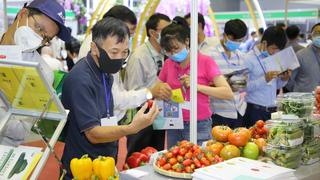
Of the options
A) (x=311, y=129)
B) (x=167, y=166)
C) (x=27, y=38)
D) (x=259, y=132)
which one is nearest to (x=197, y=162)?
(x=167, y=166)

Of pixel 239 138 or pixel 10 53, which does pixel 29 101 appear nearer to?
pixel 10 53

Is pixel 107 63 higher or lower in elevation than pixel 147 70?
higher

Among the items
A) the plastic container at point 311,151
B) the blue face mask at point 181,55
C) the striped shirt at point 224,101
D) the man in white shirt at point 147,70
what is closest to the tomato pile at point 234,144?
the plastic container at point 311,151

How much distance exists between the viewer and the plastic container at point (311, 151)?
219 centimetres

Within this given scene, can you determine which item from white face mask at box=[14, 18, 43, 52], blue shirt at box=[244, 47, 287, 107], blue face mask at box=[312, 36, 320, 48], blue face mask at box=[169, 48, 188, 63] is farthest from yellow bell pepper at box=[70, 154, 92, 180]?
blue face mask at box=[312, 36, 320, 48]

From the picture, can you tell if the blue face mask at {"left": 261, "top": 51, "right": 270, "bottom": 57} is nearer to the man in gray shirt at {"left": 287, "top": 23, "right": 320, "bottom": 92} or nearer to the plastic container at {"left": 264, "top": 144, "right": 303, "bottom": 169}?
the man in gray shirt at {"left": 287, "top": 23, "right": 320, "bottom": 92}

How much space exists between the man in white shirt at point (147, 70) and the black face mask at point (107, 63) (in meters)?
1.28

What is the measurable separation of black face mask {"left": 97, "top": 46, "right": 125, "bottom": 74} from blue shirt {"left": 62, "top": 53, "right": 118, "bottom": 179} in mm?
46

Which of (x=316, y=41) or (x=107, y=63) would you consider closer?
(x=107, y=63)

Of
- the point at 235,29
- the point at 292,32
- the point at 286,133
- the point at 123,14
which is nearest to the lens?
the point at 286,133

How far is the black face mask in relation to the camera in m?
2.26

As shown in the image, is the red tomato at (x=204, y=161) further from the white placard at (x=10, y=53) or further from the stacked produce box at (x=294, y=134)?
the white placard at (x=10, y=53)

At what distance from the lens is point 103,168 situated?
6.01ft

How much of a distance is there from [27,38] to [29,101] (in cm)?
51
